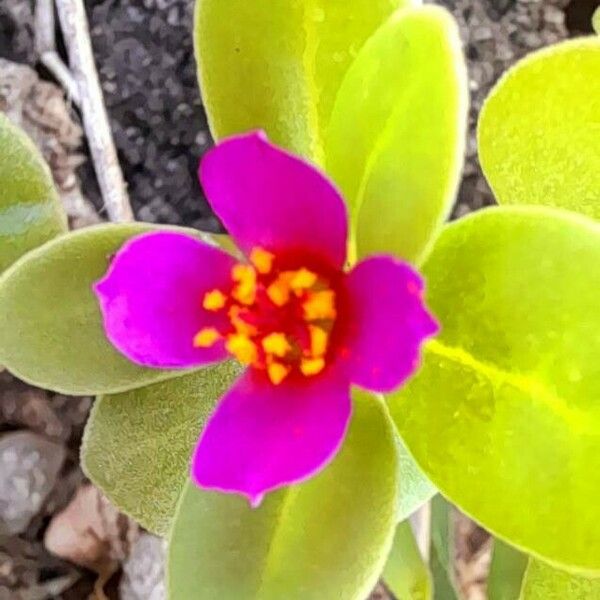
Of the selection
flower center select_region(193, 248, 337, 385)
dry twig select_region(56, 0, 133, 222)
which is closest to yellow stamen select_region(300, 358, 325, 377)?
flower center select_region(193, 248, 337, 385)

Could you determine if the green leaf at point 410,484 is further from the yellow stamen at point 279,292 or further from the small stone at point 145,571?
the small stone at point 145,571

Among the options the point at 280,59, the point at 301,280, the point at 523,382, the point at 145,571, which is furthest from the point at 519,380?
the point at 145,571

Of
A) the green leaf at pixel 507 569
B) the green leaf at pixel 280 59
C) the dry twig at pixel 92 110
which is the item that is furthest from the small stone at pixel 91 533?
the green leaf at pixel 280 59

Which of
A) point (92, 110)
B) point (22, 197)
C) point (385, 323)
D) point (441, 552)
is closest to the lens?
point (385, 323)

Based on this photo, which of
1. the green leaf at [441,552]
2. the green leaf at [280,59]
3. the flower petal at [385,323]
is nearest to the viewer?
the flower petal at [385,323]

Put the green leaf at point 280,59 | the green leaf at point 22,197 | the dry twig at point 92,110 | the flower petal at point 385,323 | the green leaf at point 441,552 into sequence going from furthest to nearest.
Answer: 1. the dry twig at point 92,110
2. the green leaf at point 441,552
3. the green leaf at point 22,197
4. the green leaf at point 280,59
5. the flower petal at point 385,323

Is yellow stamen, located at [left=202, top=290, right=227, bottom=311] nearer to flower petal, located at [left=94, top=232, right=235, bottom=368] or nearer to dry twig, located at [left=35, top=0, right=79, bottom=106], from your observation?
flower petal, located at [left=94, top=232, right=235, bottom=368]

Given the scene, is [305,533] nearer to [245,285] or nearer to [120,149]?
[245,285]
